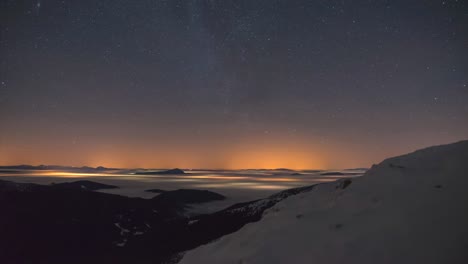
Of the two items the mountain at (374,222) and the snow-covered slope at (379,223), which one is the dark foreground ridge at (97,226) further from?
the snow-covered slope at (379,223)

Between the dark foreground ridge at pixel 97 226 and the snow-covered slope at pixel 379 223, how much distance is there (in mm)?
50336

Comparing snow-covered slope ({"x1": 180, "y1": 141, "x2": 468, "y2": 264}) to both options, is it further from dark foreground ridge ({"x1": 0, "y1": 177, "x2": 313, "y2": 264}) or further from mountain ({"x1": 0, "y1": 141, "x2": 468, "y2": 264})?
dark foreground ridge ({"x1": 0, "y1": 177, "x2": 313, "y2": 264})

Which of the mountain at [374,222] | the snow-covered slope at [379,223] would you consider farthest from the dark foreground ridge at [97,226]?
the snow-covered slope at [379,223]

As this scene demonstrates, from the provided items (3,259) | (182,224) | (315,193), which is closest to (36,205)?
(3,259)

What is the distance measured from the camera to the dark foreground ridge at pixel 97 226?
69.1 metres

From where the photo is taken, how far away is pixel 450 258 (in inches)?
148

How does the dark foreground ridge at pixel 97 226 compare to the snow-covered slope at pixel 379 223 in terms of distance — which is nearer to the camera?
the snow-covered slope at pixel 379 223

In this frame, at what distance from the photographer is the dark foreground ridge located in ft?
227

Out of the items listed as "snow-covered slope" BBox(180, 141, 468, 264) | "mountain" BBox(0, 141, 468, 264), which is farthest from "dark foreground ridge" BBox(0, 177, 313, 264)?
"snow-covered slope" BBox(180, 141, 468, 264)

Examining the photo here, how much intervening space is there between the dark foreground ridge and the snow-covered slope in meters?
50.3

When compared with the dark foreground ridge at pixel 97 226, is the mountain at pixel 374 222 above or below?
above

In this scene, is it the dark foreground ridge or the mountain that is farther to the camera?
the dark foreground ridge

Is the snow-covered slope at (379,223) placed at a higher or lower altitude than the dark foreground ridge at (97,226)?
higher

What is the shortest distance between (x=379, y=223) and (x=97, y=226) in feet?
327
